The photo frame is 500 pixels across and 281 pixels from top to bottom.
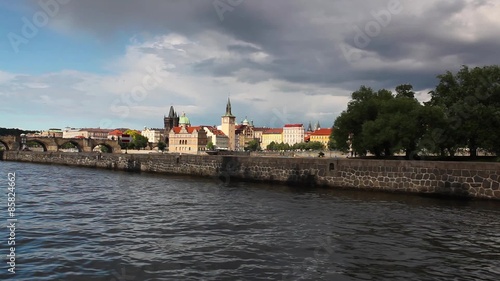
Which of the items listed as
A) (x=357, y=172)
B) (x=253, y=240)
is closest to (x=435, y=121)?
(x=357, y=172)

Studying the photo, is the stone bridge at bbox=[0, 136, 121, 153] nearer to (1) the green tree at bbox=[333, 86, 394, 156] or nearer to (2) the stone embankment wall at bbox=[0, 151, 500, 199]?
(2) the stone embankment wall at bbox=[0, 151, 500, 199]

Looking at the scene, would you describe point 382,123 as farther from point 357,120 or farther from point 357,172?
point 357,172

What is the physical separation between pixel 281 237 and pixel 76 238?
634 cm

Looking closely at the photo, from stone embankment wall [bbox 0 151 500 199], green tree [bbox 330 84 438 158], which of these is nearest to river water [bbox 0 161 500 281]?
stone embankment wall [bbox 0 151 500 199]

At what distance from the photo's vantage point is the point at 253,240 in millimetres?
12977

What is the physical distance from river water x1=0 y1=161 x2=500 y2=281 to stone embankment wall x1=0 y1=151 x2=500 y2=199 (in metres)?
2.06

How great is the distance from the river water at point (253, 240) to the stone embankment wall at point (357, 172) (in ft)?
6.76

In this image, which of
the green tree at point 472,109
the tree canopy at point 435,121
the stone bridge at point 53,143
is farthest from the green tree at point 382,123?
the stone bridge at point 53,143

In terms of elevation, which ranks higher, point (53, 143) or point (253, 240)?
point (53, 143)

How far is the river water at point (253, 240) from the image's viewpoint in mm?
9828

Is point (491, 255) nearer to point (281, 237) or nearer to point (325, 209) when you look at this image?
point (281, 237)

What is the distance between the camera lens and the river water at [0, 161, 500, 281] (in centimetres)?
983

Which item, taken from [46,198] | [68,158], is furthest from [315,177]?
[68,158]

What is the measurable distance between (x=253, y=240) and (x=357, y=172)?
18.3 meters
